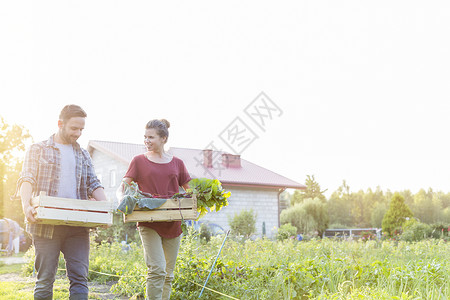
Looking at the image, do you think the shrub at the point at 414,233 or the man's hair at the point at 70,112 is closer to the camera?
the man's hair at the point at 70,112

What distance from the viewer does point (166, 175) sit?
12.9ft

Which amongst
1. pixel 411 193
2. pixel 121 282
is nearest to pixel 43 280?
pixel 121 282

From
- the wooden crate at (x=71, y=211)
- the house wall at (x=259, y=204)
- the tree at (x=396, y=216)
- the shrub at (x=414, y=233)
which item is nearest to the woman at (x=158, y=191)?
the wooden crate at (x=71, y=211)

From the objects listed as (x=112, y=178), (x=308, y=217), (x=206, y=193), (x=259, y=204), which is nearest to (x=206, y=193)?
(x=206, y=193)

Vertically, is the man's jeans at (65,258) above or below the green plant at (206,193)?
below

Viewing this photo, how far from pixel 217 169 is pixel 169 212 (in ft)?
57.6

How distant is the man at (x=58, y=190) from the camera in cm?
325

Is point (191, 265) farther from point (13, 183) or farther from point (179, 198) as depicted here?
point (13, 183)

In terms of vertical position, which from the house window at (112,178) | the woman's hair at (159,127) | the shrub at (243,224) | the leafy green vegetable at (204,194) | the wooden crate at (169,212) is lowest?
the shrub at (243,224)

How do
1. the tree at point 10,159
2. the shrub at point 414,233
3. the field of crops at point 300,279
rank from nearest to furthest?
1. the field of crops at point 300,279
2. the shrub at point 414,233
3. the tree at point 10,159

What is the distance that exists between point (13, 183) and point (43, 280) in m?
18.1

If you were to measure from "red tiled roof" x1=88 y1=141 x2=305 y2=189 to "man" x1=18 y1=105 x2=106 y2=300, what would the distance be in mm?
14670

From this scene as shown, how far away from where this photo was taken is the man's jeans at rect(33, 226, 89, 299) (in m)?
3.25

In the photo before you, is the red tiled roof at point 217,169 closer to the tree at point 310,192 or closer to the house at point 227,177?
the house at point 227,177
